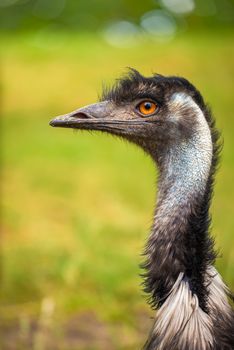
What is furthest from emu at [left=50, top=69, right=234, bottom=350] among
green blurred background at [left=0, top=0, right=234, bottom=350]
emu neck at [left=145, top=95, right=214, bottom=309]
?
green blurred background at [left=0, top=0, right=234, bottom=350]

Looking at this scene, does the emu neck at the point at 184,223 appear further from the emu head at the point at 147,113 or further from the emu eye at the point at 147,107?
the emu eye at the point at 147,107

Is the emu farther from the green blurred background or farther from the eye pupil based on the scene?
the green blurred background

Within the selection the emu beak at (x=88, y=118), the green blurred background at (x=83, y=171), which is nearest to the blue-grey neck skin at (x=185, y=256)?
the emu beak at (x=88, y=118)

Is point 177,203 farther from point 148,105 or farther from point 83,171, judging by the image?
point 83,171

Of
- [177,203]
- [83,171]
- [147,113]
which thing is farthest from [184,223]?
[83,171]

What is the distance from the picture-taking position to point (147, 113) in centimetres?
244

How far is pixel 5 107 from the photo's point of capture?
8055 millimetres

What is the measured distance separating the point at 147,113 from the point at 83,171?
14.9 feet

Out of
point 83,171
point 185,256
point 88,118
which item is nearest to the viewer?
point 185,256

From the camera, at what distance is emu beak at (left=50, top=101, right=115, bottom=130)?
240 cm

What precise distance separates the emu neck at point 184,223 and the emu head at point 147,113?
0.03 m

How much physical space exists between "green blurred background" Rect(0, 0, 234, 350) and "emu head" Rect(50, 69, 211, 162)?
1.00 metres

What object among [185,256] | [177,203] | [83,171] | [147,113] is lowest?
[185,256]

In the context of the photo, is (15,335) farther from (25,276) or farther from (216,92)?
(216,92)
